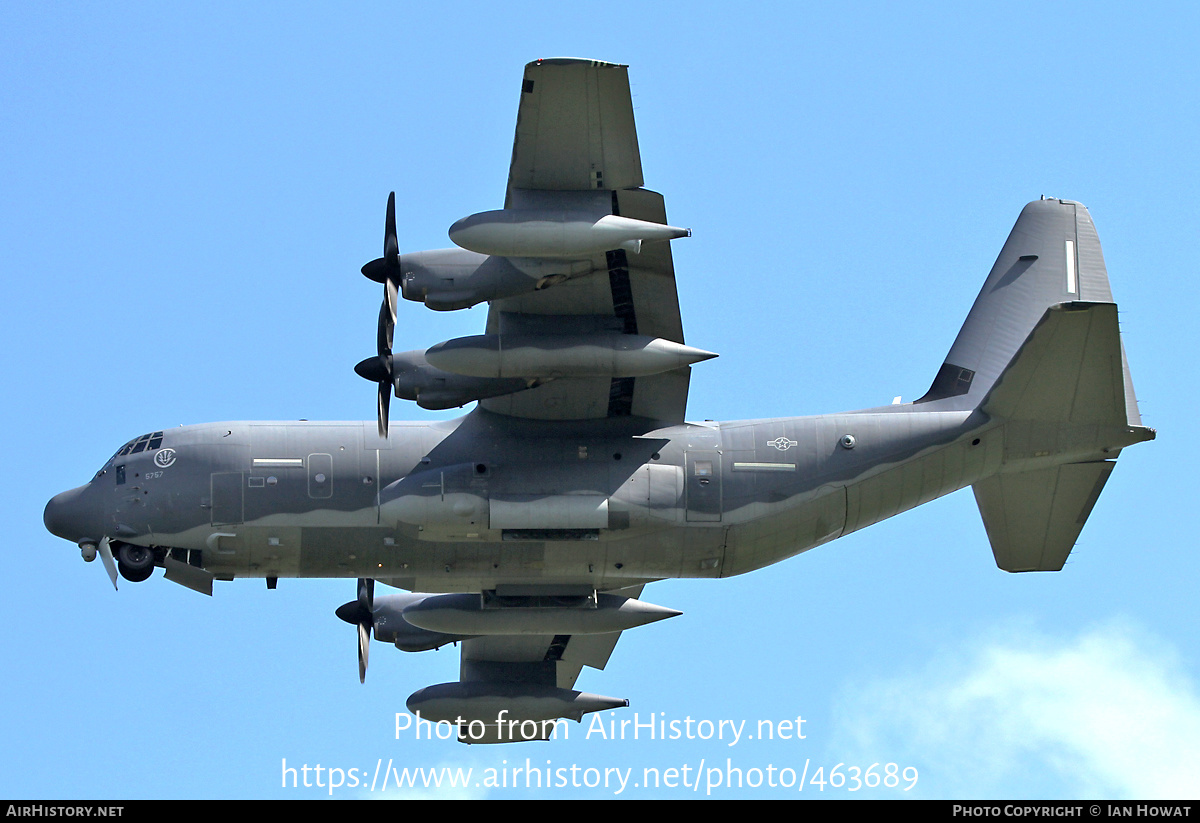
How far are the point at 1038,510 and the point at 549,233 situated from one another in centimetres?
1004

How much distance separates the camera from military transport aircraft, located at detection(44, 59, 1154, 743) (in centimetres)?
2522

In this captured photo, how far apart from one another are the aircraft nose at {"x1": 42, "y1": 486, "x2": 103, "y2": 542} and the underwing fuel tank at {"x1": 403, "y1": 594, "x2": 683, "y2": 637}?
17.0 feet

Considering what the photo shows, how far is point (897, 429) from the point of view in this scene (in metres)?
26.9

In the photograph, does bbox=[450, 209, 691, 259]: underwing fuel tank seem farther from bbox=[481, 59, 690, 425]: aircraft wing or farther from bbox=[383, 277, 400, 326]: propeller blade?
bbox=[383, 277, 400, 326]: propeller blade

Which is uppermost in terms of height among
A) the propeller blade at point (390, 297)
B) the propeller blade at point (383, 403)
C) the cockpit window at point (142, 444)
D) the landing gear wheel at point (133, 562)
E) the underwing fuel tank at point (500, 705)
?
the propeller blade at point (390, 297)

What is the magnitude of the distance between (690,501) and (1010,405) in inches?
209

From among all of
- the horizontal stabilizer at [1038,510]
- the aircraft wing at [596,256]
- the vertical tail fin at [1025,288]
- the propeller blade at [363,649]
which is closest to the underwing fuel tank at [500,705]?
the propeller blade at [363,649]

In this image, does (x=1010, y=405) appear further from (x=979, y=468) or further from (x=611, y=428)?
(x=611, y=428)

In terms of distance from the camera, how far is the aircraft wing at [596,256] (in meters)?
24.0

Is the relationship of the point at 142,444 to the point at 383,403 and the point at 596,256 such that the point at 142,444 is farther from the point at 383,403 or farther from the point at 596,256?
the point at 596,256

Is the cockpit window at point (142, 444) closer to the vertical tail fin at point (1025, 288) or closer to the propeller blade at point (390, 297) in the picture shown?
the propeller blade at point (390, 297)

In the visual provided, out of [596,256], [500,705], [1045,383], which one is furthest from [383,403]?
[1045,383]

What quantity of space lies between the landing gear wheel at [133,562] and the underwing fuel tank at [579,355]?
5629 millimetres
